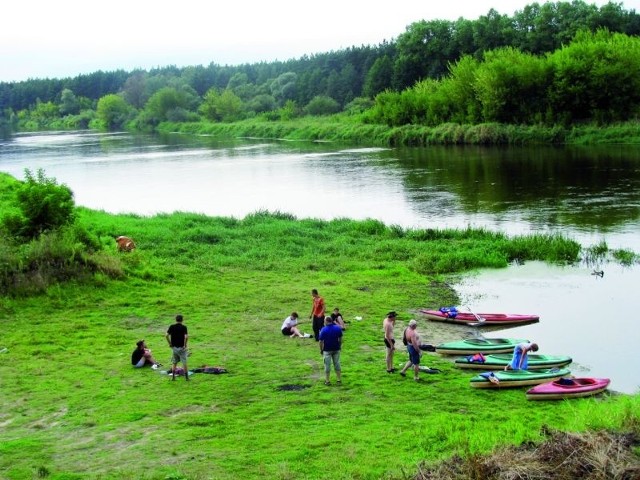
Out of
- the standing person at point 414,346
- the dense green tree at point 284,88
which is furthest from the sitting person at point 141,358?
the dense green tree at point 284,88

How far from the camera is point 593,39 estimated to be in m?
81.8

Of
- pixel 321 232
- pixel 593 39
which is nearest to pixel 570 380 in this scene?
pixel 321 232

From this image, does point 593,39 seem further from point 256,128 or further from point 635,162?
point 256,128

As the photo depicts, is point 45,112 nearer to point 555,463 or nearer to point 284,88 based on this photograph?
point 284,88

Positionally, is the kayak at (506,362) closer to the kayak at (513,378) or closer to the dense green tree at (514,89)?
the kayak at (513,378)

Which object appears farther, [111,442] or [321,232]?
[321,232]

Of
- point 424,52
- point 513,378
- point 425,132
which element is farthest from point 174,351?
point 424,52

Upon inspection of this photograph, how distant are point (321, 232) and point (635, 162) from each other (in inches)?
1235

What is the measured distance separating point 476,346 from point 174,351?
26.5ft

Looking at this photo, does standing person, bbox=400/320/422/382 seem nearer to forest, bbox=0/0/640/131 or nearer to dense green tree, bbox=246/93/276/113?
forest, bbox=0/0/640/131

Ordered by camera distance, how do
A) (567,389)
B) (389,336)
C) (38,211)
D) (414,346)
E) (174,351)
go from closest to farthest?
(567,389) < (414,346) < (174,351) < (389,336) < (38,211)

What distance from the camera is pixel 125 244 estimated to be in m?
29.0

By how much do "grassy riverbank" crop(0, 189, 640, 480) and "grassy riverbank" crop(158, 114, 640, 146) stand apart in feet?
143

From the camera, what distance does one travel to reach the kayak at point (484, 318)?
72.2 feet
